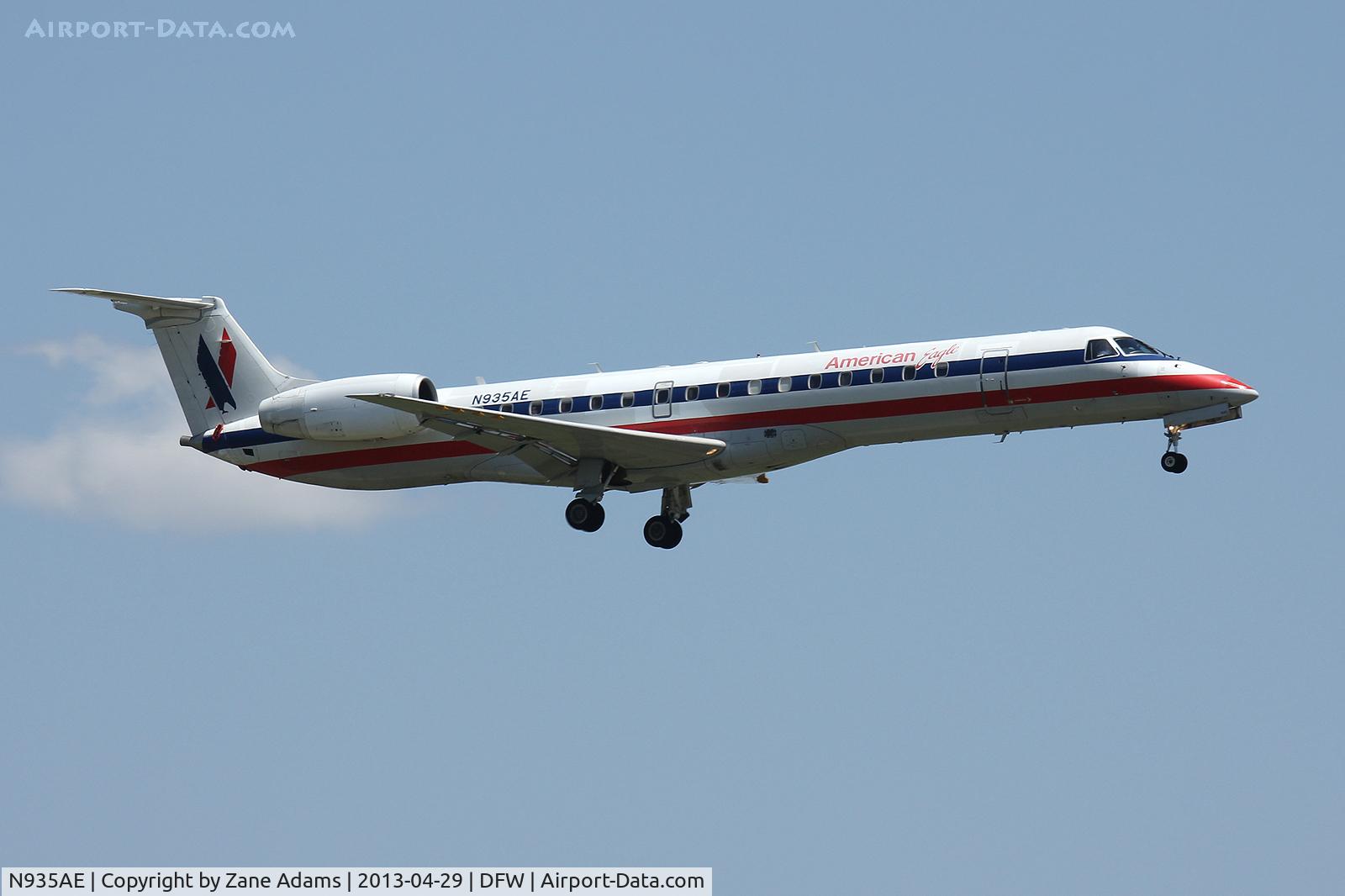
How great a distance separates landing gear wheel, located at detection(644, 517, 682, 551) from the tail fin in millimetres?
7962

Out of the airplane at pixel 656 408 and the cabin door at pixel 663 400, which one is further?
the cabin door at pixel 663 400

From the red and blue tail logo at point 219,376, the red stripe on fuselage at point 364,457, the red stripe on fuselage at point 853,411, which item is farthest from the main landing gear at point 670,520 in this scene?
the red and blue tail logo at point 219,376

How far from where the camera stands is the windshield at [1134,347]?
1266 inches

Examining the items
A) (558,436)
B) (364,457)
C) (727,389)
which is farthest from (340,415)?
(727,389)

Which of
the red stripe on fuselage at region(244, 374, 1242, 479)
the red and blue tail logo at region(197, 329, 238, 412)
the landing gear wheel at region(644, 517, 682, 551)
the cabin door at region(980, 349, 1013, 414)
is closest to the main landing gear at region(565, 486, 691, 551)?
the landing gear wheel at region(644, 517, 682, 551)

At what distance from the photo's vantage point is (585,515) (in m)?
35.0

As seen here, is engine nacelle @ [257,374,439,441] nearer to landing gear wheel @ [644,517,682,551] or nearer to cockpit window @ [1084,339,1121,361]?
landing gear wheel @ [644,517,682,551]

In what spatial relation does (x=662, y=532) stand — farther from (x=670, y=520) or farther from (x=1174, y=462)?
(x=1174, y=462)

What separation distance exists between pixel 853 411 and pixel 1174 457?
5.58m

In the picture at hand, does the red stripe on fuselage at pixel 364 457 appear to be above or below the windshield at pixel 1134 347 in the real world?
below

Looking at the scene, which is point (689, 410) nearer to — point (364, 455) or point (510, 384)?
point (510, 384)

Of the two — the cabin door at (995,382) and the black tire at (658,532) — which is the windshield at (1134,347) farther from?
the black tire at (658,532)

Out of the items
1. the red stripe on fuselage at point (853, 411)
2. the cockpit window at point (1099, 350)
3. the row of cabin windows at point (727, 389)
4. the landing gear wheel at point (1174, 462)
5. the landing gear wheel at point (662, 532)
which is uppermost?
the cockpit window at point (1099, 350)

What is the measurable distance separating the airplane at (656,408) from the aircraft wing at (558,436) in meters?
0.04
